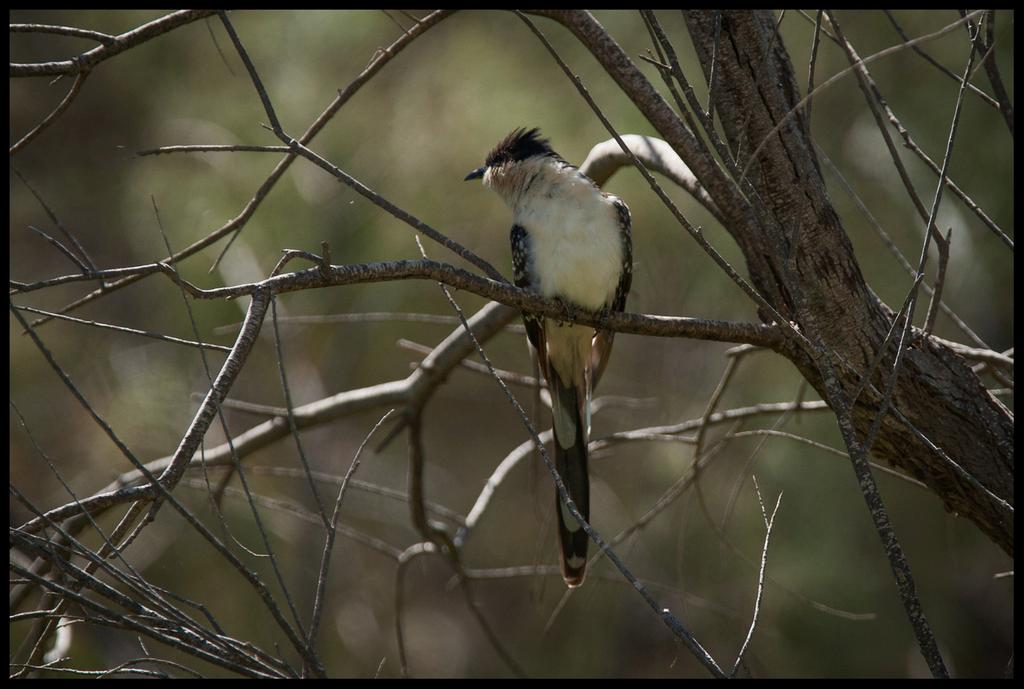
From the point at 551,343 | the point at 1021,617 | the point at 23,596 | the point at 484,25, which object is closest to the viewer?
the point at 1021,617

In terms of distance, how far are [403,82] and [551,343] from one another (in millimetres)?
2585

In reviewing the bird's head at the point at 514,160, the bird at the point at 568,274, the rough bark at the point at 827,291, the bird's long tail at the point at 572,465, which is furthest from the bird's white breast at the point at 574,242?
the rough bark at the point at 827,291

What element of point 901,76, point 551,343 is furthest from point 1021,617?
point 901,76

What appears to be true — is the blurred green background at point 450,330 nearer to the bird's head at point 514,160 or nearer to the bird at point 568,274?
the bird at point 568,274

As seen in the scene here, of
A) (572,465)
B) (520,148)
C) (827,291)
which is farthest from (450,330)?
(827,291)

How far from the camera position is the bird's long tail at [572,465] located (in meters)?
2.60

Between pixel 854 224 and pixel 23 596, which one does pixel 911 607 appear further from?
pixel 854 224

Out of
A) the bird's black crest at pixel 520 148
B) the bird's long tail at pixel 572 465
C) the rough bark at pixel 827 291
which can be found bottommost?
the bird's long tail at pixel 572 465

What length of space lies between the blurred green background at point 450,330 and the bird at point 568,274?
310mm

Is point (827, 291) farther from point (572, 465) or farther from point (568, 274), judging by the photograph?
point (572, 465)

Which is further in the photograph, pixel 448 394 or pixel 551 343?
pixel 448 394

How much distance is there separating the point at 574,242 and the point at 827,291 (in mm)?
947

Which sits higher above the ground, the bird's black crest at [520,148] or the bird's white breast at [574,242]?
the bird's black crest at [520,148]

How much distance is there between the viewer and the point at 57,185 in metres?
6.14
